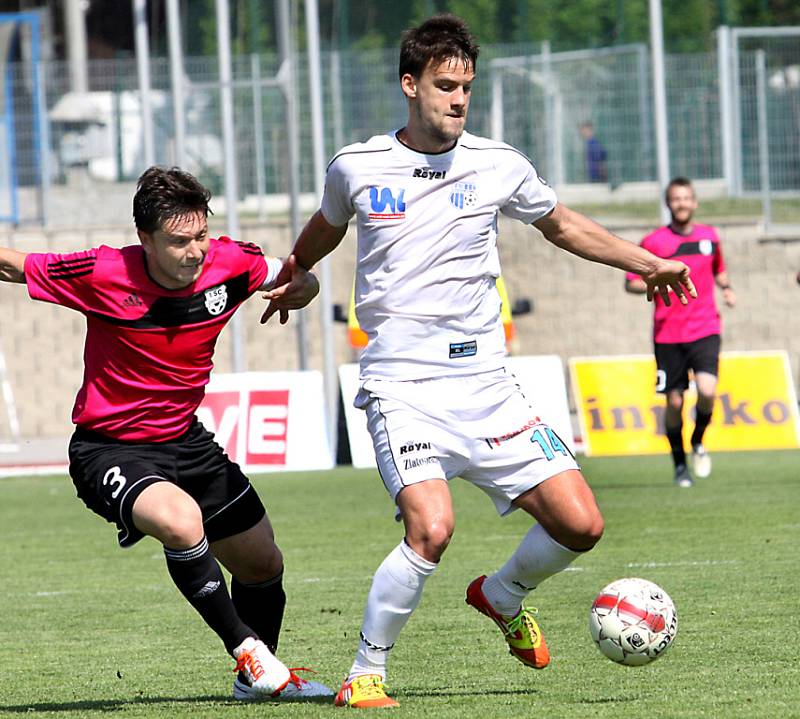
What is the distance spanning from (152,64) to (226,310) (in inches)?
717

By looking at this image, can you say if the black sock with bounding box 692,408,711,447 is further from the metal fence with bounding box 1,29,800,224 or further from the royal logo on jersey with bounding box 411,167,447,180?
the royal logo on jersey with bounding box 411,167,447,180

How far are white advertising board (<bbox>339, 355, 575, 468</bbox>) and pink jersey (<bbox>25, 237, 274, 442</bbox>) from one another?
34.7ft

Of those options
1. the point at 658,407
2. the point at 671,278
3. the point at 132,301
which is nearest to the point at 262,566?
the point at 132,301

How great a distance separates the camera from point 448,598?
28.4 ft

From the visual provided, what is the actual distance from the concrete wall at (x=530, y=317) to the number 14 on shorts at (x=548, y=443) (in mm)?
16317

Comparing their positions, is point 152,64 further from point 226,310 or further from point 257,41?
point 226,310

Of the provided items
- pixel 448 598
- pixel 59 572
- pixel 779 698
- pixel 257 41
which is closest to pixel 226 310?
pixel 779 698

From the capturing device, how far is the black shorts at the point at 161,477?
5957 mm

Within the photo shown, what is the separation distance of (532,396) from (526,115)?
276 inches

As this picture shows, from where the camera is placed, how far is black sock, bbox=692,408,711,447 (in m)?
14.4

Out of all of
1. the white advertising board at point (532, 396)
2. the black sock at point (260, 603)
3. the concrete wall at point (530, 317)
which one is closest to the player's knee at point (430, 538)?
the black sock at point (260, 603)

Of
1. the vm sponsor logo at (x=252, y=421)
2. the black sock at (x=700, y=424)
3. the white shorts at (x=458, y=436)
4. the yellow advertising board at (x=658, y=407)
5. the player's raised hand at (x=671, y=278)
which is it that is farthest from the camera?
the yellow advertising board at (x=658, y=407)

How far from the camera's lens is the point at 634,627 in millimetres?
6027

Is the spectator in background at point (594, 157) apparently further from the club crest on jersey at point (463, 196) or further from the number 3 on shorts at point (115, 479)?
the number 3 on shorts at point (115, 479)
